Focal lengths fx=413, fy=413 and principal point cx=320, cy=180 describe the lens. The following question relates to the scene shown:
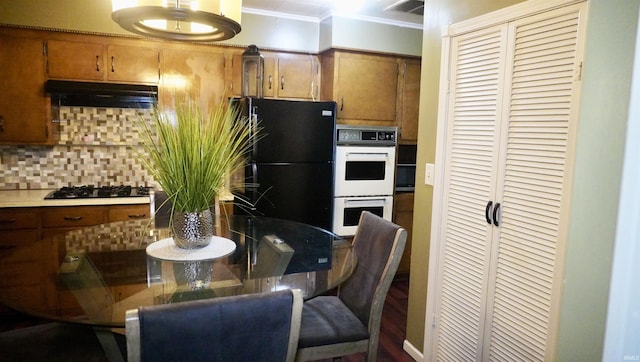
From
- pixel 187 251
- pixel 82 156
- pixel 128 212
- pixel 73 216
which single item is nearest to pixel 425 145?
pixel 187 251

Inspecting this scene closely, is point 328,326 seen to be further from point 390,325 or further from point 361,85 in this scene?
point 361,85

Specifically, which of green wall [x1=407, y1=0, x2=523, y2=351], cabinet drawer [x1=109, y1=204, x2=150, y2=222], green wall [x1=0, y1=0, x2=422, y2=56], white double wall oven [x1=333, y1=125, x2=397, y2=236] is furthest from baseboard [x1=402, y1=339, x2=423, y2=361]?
green wall [x1=0, y1=0, x2=422, y2=56]

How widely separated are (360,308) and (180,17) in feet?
4.72

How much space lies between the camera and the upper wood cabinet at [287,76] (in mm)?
3580

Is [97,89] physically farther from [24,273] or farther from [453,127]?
[453,127]

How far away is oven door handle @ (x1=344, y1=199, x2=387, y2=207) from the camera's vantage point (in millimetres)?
3626

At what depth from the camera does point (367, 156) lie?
3.62 metres

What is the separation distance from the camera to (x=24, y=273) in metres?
1.68

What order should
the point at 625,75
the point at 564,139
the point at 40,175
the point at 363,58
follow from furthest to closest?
the point at 363,58 → the point at 40,175 → the point at 564,139 → the point at 625,75

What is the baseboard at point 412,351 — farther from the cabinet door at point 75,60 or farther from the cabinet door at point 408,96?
the cabinet door at point 75,60

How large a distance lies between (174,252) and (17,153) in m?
2.38

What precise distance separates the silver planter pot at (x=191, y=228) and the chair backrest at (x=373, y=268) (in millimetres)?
746

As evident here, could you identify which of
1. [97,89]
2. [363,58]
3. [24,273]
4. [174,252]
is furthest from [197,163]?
[363,58]

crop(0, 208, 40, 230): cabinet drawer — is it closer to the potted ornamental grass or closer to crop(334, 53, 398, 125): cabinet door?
the potted ornamental grass
